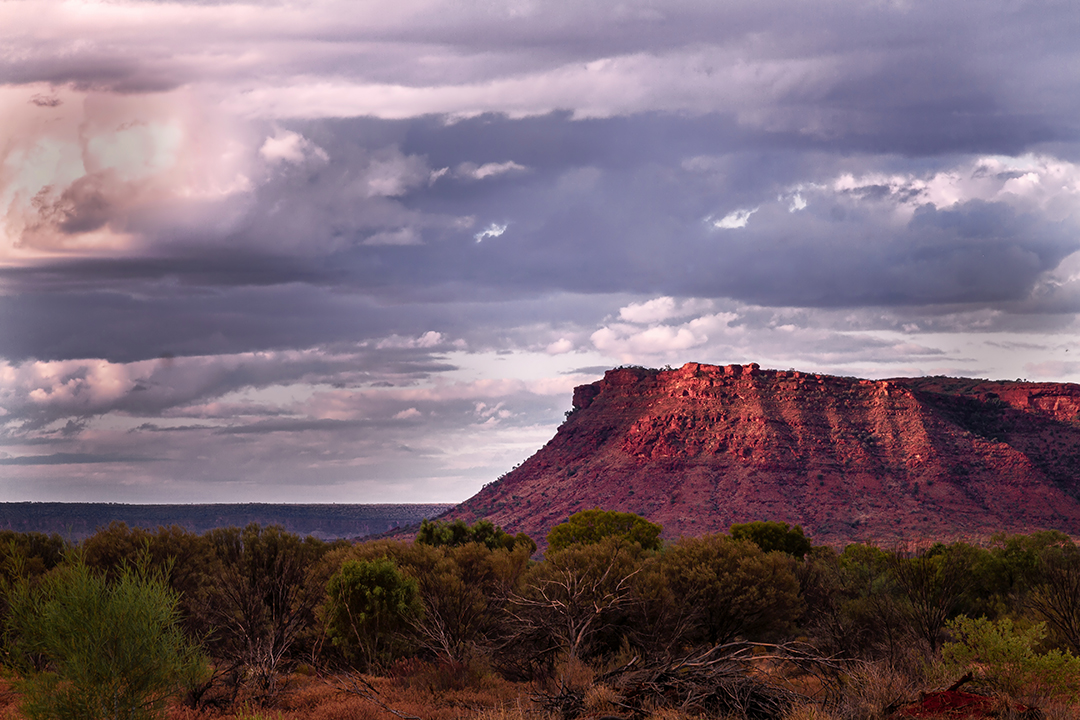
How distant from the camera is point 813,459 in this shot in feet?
430

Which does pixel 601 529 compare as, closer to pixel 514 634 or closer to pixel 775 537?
pixel 775 537

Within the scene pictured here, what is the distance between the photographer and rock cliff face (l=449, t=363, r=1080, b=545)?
118938 millimetres

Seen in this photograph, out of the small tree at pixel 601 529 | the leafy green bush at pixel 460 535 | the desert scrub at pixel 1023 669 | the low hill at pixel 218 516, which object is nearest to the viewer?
the desert scrub at pixel 1023 669

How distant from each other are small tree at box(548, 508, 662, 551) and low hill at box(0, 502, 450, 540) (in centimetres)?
6788

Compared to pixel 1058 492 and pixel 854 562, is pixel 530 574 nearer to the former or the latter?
pixel 854 562

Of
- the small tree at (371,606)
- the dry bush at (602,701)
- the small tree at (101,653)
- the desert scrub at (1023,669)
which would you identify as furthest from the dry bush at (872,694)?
the small tree at (371,606)

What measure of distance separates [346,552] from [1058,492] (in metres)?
113

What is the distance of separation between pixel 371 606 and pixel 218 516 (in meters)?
144

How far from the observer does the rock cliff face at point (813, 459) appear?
4683 inches

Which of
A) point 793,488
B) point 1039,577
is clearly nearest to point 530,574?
point 1039,577

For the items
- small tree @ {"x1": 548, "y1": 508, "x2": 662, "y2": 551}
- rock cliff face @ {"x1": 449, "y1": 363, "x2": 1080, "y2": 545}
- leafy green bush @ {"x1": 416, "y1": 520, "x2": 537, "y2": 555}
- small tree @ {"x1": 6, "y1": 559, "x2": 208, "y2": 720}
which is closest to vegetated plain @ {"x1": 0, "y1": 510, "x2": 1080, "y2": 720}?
small tree @ {"x1": 6, "y1": 559, "x2": 208, "y2": 720}

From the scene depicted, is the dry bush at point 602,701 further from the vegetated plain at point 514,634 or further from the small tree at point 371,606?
the small tree at point 371,606

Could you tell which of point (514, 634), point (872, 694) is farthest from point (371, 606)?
point (872, 694)

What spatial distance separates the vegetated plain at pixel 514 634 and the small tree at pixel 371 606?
0.27ft
